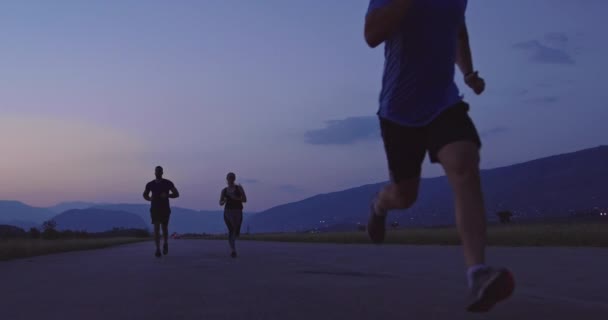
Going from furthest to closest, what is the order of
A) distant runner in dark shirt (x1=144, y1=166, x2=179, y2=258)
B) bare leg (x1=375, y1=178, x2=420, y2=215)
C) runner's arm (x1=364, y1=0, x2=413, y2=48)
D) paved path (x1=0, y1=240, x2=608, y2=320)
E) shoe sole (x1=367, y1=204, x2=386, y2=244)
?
1. distant runner in dark shirt (x1=144, y1=166, x2=179, y2=258)
2. shoe sole (x1=367, y1=204, x2=386, y2=244)
3. paved path (x1=0, y1=240, x2=608, y2=320)
4. bare leg (x1=375, y1=178, x2=420, y2=215)
5. runner's arm (x1=364, y1=0, x2=413, y2=48)

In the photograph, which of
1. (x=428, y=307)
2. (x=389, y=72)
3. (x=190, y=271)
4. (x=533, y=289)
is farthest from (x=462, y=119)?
(x=190, y=271)

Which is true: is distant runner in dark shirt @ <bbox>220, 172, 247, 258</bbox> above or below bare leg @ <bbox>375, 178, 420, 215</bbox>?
above

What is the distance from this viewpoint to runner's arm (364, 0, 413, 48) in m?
3.94

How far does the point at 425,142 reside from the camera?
427 cm

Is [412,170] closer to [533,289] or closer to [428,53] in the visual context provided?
[428,53]

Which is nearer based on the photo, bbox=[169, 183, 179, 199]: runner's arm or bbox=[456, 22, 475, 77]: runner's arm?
bbox=[456, 22, 475, 77]: runner's arm

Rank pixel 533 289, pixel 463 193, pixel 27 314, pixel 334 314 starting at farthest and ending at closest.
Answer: pixel 533 289
pixel 27 314
pixel 334 314
pixel 463 193

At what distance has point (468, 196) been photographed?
3869 millimetres

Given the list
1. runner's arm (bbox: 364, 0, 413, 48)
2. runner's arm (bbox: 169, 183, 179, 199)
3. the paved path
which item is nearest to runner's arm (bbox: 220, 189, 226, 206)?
runner's arm (bbox: 169, 183, 179, 199)

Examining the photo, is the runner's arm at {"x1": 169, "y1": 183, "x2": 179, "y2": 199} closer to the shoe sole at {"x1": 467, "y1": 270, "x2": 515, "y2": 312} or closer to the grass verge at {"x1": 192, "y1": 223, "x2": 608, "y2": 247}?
the grass verge at {"x1": 192, "y1": 223, "x2": 608, "y2": 247}

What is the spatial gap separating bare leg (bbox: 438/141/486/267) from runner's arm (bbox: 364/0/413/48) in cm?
72

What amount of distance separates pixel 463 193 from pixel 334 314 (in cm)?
155

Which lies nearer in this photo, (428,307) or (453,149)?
(453,149)

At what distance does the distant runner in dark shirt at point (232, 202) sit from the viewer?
1430 cm
